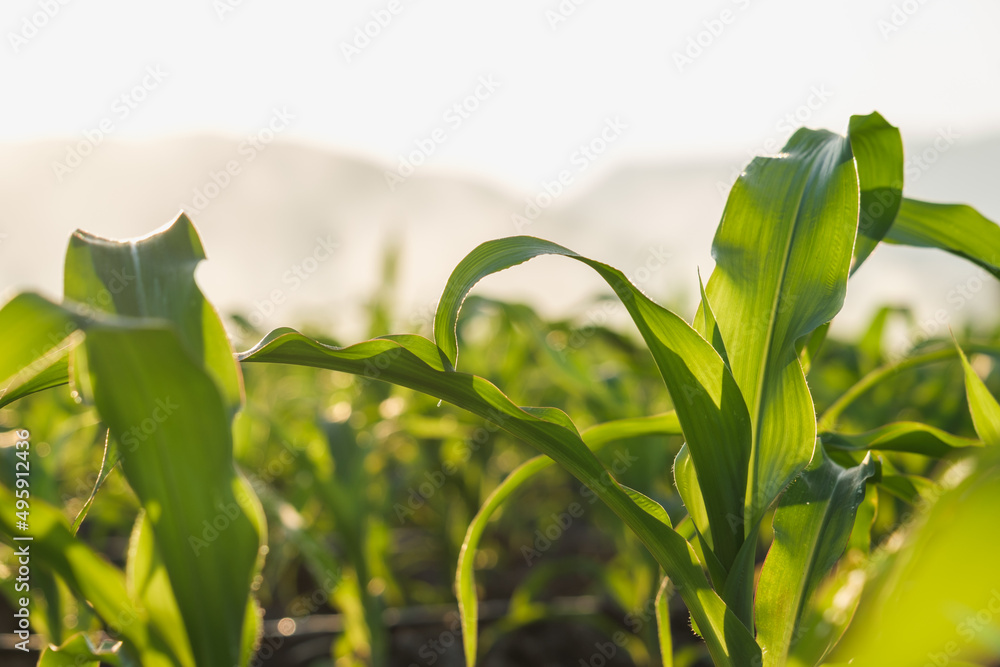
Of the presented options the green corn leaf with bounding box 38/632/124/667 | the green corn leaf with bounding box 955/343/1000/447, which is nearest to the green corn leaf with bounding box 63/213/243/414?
the green corn leaf with bounding box 38/632/124/667

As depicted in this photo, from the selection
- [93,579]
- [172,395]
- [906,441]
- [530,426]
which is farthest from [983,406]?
[93,579]

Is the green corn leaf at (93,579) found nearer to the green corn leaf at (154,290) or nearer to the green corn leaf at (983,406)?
the green corn leaf at (154,290)

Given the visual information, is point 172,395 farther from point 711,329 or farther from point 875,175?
point 875,175

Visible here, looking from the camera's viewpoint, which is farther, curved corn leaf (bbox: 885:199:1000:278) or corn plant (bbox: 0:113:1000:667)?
curved corn leaf (bbox: 885:199:1000:278)

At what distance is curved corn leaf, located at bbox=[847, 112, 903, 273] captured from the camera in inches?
19.1

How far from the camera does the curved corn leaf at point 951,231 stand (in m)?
0.52

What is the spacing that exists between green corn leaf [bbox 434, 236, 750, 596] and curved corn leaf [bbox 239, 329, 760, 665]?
0.09 ft

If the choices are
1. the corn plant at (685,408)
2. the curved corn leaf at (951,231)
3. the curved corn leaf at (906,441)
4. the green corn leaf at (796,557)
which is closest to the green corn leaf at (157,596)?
the corn plant at (685,408)

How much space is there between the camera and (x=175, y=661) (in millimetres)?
471

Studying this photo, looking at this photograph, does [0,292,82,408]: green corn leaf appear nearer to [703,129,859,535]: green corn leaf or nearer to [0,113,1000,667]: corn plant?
[0,113,1000,667]: corn plant

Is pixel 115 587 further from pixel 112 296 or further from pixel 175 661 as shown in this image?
pixel 112 296

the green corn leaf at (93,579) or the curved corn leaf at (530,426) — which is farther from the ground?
the curved corn leaf at (530,426)

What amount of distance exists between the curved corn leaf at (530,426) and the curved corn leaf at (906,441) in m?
0.20

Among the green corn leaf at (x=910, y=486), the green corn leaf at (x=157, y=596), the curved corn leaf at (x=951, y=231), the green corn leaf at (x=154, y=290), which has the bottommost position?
the green corn leaf at (x=157, y=596)
